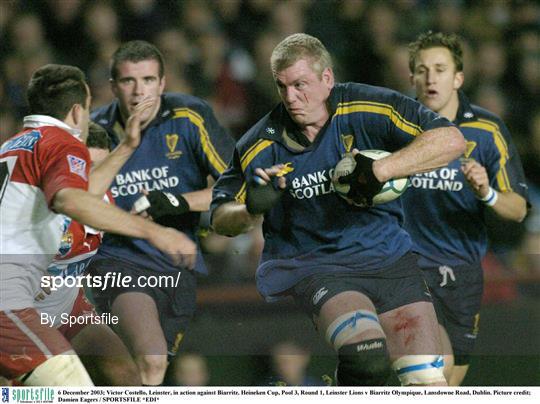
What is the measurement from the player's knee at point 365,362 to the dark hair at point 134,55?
187 cm

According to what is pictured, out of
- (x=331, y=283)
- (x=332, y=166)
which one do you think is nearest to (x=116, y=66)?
(x=332, y=166)

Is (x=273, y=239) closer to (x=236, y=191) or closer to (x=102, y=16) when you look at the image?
(x=236, y=191)

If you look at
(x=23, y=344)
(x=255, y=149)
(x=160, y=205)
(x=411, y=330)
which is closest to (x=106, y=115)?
(x=160, y=205)

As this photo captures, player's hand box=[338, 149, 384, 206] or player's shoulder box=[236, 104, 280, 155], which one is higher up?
player's shoulder box=[236, 104, 280, 155]

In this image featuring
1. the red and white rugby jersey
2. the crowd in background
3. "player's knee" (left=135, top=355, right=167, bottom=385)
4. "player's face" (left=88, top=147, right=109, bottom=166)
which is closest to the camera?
the red and white rugby jersey

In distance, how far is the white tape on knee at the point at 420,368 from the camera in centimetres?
395

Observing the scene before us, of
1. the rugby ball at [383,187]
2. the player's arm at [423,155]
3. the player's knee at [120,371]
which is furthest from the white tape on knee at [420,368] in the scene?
the player's knee at [120,371]

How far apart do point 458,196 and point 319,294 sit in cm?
119

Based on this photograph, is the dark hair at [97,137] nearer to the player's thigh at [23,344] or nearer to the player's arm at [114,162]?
the player's arm at [114,162]

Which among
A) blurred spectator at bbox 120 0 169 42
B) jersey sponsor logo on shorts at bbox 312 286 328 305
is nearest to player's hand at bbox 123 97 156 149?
jersey sponsor logo on shorts at bbox 312 286 328 305

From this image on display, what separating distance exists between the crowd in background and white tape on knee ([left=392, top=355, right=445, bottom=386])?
6.77 ft

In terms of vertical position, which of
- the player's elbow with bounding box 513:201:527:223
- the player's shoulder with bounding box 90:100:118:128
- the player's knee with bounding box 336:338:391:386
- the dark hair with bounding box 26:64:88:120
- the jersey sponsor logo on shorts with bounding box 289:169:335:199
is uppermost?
the dark hair with bounding box 26:64:88:120

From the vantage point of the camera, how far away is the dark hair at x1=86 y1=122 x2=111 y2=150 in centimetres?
462
